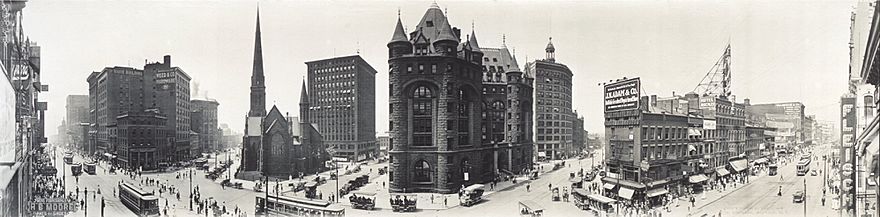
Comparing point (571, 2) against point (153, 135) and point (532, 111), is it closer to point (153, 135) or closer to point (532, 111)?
point (532, 111)

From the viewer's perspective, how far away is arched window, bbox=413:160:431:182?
6071 millimetres

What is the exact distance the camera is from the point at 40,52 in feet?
19.0

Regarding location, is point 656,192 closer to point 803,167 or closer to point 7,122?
point 803,167

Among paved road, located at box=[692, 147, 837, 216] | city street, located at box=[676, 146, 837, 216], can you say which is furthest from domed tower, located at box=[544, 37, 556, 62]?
paved road, located at box=[692, 147, 837, 216]

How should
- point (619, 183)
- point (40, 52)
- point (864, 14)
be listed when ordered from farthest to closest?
point (619, 183) < point (40, 52) < point (864, 14)

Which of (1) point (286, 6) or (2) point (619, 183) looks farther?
(2) point (619, 183)

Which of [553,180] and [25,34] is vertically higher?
[25,34]

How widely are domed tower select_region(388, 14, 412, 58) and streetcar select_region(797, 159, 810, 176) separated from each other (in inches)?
183

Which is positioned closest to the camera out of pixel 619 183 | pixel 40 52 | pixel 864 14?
pixel 864 14

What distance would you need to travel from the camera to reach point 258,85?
19.5ft

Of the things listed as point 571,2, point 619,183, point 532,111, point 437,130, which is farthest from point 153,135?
point 619,183

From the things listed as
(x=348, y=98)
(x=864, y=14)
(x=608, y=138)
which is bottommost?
(x=608, y=138)

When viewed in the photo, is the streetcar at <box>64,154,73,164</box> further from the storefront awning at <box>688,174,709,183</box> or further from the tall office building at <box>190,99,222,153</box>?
the storefront awning at <box>688,174,709,183</box>

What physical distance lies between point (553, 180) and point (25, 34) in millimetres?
6021
